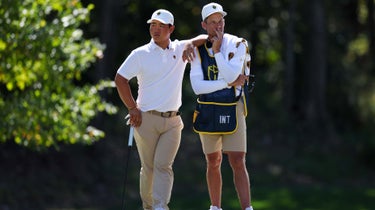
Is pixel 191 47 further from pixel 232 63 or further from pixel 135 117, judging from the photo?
pixel 135 117

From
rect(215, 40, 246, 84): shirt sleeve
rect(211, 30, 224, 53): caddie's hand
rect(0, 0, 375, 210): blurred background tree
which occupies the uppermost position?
rect(211, 30, 224, 53): caddie's hand

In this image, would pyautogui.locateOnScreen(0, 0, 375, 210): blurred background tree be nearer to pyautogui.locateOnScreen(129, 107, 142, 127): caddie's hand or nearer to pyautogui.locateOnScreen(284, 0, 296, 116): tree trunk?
pyautogui.locateOnScreen(284, 0, 296, 116): tree trunk

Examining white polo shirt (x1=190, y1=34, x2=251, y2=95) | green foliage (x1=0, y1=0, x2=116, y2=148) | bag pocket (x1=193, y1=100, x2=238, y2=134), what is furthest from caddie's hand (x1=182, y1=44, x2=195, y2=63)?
green foliage (x1=0, y1=0, x2=116, y2=148)

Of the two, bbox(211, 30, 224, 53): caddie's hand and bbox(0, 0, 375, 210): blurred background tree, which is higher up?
bbox(211, 30, 224, 53): caddie's hand

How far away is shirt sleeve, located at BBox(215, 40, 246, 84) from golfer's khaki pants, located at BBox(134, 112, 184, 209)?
82cm

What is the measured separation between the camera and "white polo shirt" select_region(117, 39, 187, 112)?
27.0ft

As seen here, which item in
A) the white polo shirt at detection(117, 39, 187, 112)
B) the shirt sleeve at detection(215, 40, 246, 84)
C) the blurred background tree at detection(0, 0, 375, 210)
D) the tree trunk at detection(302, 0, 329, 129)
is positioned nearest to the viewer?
the shirt sleeve at detection(215, 40, 246, 84)

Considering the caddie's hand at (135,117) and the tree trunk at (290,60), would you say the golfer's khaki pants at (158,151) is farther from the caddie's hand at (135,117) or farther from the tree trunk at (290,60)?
the tree trunk at (290,60)

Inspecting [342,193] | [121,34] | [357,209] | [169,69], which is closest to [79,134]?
[169,69]

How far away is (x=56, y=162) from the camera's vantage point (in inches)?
771

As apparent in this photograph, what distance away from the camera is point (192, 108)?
2189 centimetres

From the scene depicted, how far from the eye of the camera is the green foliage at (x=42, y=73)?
37.2 ft

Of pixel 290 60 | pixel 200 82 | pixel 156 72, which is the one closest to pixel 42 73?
pixel 156 72

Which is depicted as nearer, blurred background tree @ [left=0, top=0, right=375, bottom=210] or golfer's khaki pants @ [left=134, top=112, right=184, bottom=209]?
golfer's khaki pants @ [left=134, top=112, right=184, bottom=209]
